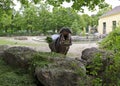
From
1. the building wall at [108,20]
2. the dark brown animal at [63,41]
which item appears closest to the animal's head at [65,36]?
the dark brown animal at [63,41]

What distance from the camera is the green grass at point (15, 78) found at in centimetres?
533

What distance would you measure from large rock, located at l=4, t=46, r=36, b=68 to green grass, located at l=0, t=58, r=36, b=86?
0.57 ft

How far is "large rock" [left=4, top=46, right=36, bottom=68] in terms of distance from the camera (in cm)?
589

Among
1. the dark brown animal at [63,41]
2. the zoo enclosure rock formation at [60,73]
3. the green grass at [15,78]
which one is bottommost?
the green grass at [15,78]

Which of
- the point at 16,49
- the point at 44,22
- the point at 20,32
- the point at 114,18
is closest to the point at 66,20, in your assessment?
the point at 44,22

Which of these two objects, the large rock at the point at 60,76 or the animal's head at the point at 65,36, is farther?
the animal's head at the point at 65,36

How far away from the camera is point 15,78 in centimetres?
550

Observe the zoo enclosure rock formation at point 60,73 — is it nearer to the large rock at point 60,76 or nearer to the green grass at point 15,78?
the large rock at point 60,76

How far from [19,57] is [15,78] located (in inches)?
26.0

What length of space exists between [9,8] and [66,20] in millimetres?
27629

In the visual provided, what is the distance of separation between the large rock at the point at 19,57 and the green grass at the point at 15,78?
174 mm

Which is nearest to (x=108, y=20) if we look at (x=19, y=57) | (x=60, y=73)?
(x=19, y=57)

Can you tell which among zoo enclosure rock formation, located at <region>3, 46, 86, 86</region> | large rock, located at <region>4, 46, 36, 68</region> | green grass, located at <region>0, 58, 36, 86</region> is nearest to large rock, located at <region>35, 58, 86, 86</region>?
zoo enclosure rock formation, located at <region>3, 46, 86, 86</region>

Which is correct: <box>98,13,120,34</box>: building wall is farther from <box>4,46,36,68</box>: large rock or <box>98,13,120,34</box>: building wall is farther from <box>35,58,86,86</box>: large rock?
<box>35,58,86,86</box>: large rock
